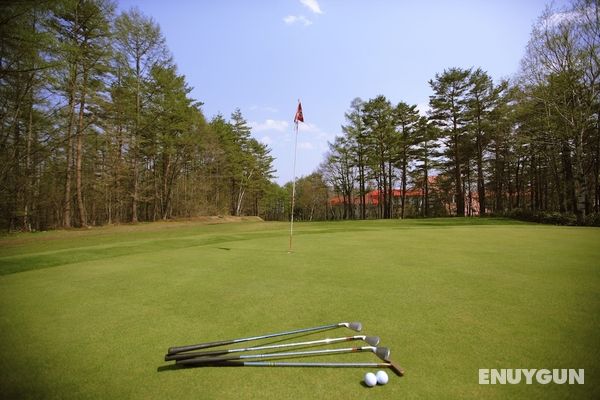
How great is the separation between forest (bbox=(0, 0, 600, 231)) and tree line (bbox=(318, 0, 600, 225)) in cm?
14

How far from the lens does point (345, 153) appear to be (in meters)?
42.3

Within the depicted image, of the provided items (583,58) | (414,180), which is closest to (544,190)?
(414,180)

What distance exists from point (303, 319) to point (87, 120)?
22571 mm

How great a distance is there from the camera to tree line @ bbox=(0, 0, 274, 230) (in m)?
12.0

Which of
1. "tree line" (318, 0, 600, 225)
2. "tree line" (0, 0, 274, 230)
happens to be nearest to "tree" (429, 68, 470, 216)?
"tree line" (318, 0, 600, 225)

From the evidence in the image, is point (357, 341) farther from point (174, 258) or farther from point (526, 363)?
point (174, 258)

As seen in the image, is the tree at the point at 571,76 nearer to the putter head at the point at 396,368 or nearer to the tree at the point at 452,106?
the tree at the point at 452,106

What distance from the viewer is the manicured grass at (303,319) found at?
2.38 meters

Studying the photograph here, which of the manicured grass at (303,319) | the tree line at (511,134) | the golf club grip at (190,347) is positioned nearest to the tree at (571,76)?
the tree line at (511,134)

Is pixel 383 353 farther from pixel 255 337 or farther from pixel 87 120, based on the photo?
pixel 87 120

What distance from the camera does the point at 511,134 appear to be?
30.0m

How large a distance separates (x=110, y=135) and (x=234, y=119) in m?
26.9

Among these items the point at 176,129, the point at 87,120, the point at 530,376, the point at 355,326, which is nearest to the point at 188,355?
the point at 355,326

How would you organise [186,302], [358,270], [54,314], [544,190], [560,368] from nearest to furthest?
[560,368] < [54,314] < [186,302] < [358,270] < [544,190]
